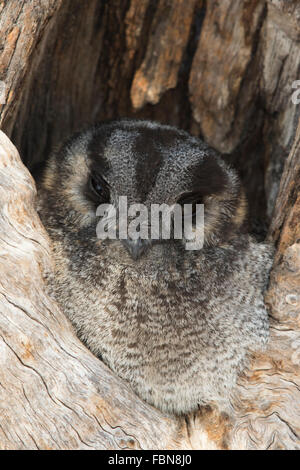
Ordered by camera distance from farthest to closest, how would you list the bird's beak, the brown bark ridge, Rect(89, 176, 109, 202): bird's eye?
Rect(89, 176, 109, 202): bird's eye
the bird's beak
the brown bark ridge

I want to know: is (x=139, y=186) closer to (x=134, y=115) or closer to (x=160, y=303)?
(x=160, y=303)

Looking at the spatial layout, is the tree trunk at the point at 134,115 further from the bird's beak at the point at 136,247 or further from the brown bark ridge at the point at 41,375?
the bird's beak at the point at 136,247

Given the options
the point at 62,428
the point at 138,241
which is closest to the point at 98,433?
the point at 62,428

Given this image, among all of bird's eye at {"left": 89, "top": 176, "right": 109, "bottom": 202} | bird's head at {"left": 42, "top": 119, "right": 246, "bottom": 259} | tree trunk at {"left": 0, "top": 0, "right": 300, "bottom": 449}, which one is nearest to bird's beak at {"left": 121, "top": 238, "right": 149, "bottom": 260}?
bird's head at {"left": 42, "top": 119, "right": 246, "bottom": 259}

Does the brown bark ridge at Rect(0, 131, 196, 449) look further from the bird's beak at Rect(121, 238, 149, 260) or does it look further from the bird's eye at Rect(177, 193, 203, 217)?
the bird's eye at Rect(177, 193, 203, 217)

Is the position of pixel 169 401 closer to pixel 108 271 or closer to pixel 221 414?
pixel 221 414

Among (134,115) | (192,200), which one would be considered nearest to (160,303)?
(192,200)
